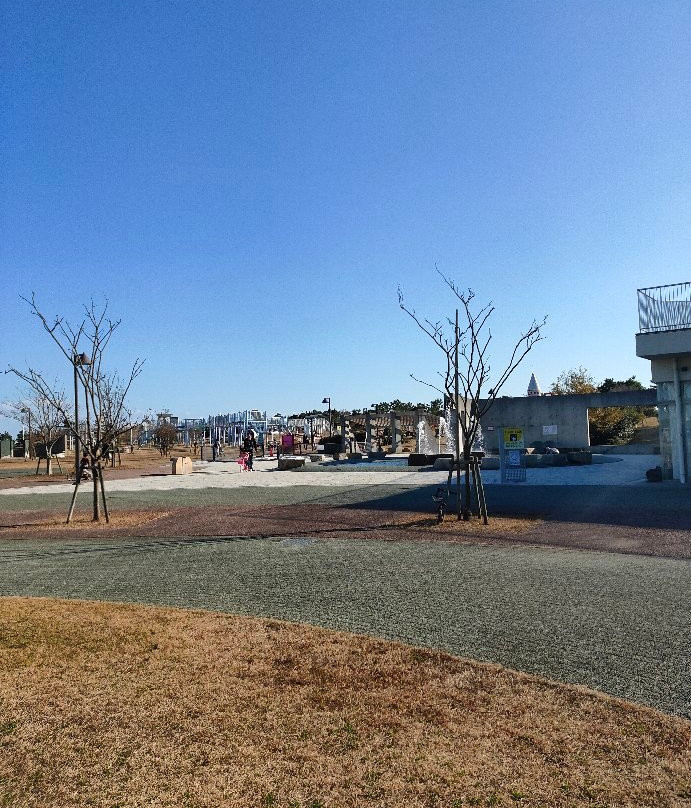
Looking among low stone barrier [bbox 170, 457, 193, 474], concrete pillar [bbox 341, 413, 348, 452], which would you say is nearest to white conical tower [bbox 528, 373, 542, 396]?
concrete pillar [bbox 341, 413, 348, 452]

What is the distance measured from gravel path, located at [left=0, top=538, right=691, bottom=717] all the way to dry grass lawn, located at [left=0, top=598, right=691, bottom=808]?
49cm

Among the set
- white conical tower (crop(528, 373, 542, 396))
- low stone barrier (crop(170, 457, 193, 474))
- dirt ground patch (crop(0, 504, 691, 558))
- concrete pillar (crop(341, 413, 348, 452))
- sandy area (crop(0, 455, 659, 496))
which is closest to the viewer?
dirt ground patch (crop(0, 504, 691, 558))

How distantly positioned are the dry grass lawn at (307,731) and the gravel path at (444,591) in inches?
19.5

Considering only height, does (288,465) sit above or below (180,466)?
below

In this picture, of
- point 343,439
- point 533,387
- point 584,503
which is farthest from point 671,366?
point 533,387

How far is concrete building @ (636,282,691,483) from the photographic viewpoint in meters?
17.1

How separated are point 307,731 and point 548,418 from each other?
3029 centimetres

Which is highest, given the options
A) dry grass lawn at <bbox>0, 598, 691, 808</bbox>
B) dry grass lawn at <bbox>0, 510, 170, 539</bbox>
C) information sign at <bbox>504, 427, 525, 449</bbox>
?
information sign at <bbox>504, 427, 525, 449</bbox>

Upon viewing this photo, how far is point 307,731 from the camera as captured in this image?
11.3 feet

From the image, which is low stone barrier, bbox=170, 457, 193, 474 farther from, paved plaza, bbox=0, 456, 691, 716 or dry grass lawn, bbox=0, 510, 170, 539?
paved plaza, bbox=0, 456, 691, 716

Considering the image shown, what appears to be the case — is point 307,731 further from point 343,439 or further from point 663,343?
point 343,439

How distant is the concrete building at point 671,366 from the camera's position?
17.1 metres

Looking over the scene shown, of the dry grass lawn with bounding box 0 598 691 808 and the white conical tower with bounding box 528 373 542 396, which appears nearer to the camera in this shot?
the dry grass lawn with bounding box 0 598 691 808

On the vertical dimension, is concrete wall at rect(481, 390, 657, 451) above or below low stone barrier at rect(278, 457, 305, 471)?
above
